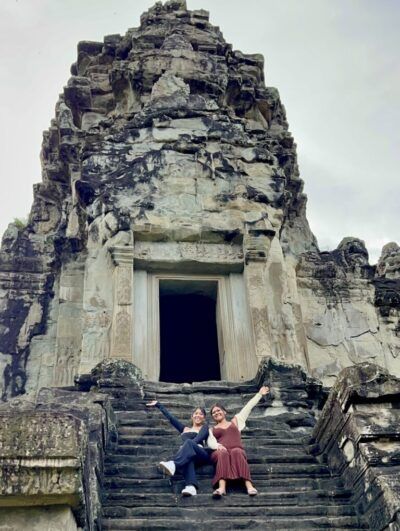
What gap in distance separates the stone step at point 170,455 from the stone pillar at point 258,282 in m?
3.38

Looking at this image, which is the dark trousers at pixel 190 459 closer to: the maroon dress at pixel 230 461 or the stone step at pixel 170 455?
the maroon dress at pixel 230 461

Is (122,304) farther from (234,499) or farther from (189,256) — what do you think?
(234,499)

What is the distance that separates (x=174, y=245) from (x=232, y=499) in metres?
6.39

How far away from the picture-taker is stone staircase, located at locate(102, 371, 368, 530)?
5.51 metres

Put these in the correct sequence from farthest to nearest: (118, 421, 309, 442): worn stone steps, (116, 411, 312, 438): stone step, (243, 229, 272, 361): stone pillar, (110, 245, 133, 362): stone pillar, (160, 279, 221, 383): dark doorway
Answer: (160, 279, 221, 383): dark doorway, (243, 229, 272, 361): stone pillar, (110, 245, 133, 362): stone pillar, (116, 411, 312, 438): stone step, (118, 421, 309, 442): worn stone steps

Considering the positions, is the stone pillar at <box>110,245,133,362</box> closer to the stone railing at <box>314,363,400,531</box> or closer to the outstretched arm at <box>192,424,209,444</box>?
the outstretched arm at <box>192,424,209,444</box>

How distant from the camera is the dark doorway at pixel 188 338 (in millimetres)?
14344

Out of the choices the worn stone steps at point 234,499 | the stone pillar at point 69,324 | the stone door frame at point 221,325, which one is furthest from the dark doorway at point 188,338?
the worn stone steps at point 234,499

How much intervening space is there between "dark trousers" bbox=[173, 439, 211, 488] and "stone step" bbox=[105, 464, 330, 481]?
0.44 feet

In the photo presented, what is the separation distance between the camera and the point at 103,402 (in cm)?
728

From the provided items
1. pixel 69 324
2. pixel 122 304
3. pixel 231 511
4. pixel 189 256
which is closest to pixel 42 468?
pixel 231 511

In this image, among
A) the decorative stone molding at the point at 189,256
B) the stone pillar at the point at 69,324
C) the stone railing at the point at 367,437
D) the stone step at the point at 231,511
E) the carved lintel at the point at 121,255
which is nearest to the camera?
the stone railing at the point at 367,437

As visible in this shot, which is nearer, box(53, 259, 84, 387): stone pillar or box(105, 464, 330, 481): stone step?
box(105, 464, 330, 481): stone step

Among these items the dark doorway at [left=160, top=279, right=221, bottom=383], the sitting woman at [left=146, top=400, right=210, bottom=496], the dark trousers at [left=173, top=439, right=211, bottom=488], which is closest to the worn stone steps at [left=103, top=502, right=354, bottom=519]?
the sitting woman at [left=146, top=400, right=210, bottom=496]
